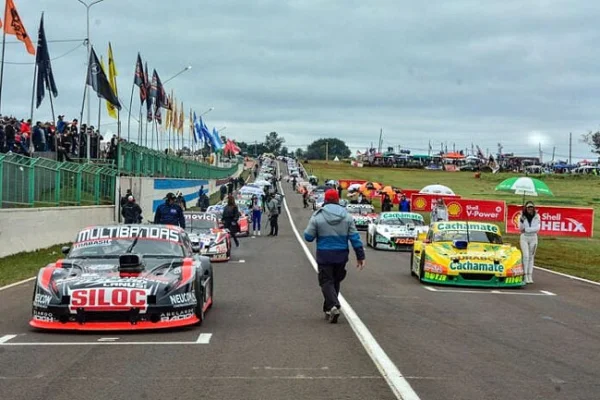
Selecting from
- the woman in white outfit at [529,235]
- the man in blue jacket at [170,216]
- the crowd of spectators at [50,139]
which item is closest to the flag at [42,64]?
the crowd of spectators at [50,139]

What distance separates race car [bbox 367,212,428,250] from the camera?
27219 mm

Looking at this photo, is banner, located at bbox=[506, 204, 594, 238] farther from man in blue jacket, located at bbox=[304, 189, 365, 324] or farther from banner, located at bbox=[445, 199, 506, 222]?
man in blue jacket, located at bbox=[304, 189, 365, 324]

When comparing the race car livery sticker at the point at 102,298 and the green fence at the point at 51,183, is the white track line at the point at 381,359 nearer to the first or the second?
the race car livery sticker at the point at 102,298

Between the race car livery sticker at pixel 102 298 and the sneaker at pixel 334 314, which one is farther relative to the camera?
the sneaker at pixel 334 314

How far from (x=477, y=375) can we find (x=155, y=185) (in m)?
38.0

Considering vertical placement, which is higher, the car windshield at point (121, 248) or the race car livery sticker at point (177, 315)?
the car windshield at point (121, 248)

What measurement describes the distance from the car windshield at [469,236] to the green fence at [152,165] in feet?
73.0

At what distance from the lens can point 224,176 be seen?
99.2 meters

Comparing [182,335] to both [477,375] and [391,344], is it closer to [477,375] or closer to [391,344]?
[391,344]

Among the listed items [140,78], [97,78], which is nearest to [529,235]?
[97,78]

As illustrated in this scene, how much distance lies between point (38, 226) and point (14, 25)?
7344 millimetres

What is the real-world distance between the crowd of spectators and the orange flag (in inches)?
105

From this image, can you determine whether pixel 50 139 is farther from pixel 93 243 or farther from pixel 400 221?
pixel 93 243

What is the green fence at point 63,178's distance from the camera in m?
22.3
